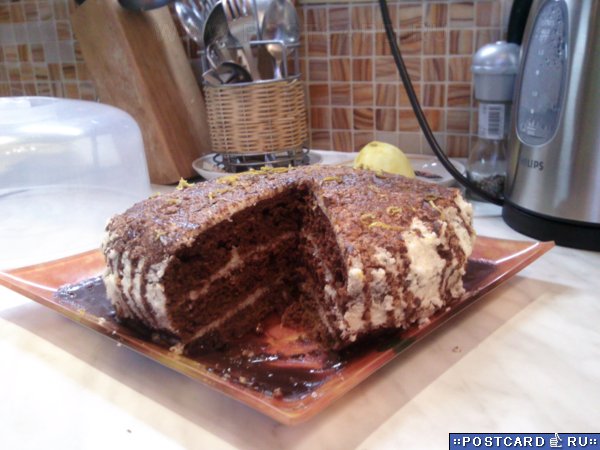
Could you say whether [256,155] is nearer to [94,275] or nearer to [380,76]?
[380,76]

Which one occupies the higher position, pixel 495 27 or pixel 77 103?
pixel 495 27

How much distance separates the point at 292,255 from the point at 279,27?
0.63 m

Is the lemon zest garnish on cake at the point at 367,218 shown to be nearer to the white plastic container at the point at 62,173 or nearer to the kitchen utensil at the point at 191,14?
the white plastic container at the point at 62,173

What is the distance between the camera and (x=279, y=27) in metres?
1.27

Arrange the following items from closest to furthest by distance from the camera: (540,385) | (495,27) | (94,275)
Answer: (540,385) < (94,275) < (495,27)

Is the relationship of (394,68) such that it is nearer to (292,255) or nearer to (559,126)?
(559,126)

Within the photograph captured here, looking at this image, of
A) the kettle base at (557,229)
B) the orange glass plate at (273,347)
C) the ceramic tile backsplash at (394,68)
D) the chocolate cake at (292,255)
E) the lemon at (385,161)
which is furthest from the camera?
the ceramic tile backsplash at (394,68)

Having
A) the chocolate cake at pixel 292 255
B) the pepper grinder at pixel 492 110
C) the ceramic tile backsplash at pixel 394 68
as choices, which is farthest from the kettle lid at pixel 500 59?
the chocolate cake at pixel 292 255

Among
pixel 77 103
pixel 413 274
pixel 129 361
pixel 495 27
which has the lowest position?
pixel 129 361

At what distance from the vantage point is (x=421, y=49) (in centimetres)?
130

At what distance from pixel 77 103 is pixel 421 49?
81cm

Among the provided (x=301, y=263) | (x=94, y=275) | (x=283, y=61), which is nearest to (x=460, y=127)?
(x=283, y=61)

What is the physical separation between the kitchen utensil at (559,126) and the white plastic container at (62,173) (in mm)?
809

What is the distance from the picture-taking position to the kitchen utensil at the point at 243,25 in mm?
1211
